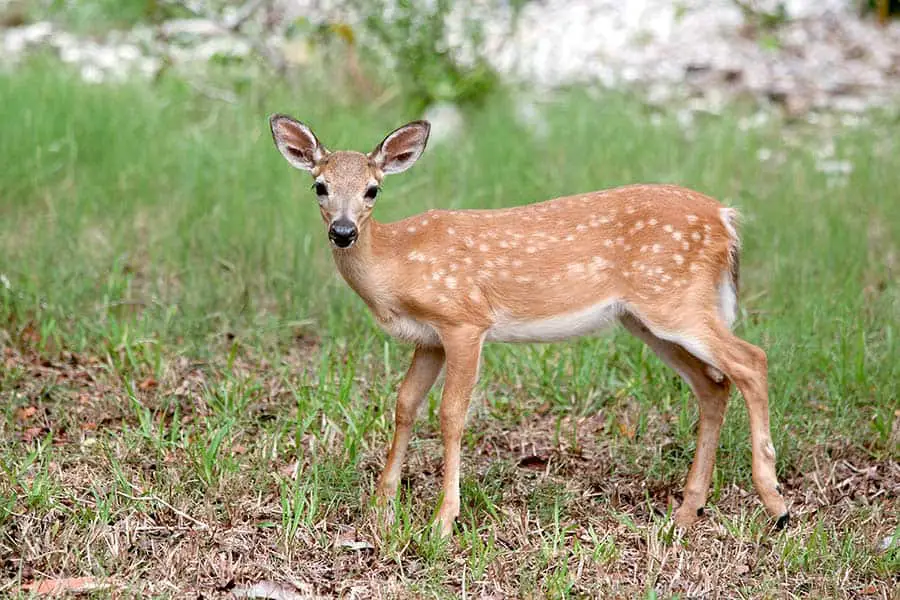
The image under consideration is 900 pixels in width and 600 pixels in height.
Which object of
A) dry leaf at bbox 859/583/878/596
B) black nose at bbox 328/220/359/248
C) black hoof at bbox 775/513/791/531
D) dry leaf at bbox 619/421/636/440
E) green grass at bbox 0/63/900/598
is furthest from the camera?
dry leaf at bbox 619/421/636/440

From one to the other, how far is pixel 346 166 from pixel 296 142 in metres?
0.33

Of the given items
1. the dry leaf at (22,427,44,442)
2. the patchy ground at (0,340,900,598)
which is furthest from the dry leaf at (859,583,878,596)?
the dry leaf at (22,427,44,442)

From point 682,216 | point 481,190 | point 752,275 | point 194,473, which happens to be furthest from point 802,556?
point 481,190

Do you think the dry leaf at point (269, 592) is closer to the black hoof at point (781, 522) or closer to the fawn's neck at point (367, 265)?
the fawn's neck at point (367, 265)

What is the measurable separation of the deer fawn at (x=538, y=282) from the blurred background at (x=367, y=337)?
0.32 metres

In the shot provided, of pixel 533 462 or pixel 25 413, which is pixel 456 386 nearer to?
pixel 533 462

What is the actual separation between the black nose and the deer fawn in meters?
0.11

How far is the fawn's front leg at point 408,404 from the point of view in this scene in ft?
15.9

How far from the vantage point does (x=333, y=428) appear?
16.9 ft

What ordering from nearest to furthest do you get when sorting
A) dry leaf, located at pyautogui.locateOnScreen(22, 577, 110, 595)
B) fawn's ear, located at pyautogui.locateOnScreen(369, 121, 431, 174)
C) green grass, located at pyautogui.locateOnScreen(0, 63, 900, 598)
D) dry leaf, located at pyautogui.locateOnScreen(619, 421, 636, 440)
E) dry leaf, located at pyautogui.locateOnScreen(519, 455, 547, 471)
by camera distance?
1. dry leaf, located at pyautogui.locateOnScreen(22, 577, 110, 595)
2. green grass, located at pyautogui.locateOnScreen(0, 63, 900, 598)
3. fawn's ear, located at pyautogui.locateOnScreen(369, 121, 431, 174)
4. dry leaf, located at pyautogui.locateOnScreen(519, 455, 547, 471)
5. dry leaf, located at pyautogui.locateOnScreen(619, 421, 636, 440)

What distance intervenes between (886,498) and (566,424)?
53.4 inches

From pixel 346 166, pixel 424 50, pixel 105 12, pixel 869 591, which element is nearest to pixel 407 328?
pixel 346 166

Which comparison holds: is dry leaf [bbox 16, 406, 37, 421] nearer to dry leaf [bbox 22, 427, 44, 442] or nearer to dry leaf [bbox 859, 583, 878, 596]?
dry leaf [bbox 22, 427, 44, 442]

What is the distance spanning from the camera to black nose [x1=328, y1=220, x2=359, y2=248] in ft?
14.6
